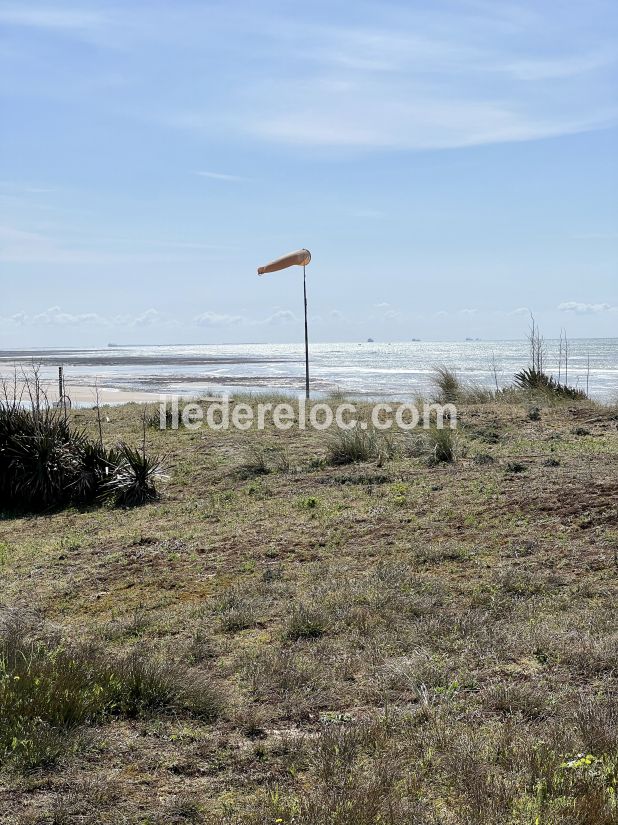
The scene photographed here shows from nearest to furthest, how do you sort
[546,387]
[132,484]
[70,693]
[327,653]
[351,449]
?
[70,693] < [327,653] < [132,484] < [351,449] < [546,387]

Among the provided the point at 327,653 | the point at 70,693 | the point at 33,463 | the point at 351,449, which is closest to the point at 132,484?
the point at 33,463

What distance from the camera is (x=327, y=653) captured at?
5.46m

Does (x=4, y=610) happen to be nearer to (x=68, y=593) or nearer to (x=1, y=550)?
(x=68, y=593)

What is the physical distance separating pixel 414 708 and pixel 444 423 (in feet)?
39.0

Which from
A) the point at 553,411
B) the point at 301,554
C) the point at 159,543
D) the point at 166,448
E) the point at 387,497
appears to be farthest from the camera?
the point at 553,411

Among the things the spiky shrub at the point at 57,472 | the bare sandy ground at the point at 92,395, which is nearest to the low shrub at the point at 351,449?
the spiky shrub at the point at 57,472

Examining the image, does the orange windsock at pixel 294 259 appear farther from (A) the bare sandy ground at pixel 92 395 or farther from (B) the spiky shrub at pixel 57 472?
(B) the spiky shrub at pixel 57 472

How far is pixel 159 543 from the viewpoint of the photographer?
9.13 meters

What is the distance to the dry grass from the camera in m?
3.55

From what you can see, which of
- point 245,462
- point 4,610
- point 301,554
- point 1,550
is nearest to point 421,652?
point 301,554

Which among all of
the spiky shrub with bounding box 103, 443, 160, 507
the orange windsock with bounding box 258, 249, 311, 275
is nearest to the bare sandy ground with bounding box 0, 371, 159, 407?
the orange windsock with bounding box 258, 249, 311, 275

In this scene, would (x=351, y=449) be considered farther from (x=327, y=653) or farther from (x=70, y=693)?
(x=70, y=693)

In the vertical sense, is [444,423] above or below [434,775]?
above

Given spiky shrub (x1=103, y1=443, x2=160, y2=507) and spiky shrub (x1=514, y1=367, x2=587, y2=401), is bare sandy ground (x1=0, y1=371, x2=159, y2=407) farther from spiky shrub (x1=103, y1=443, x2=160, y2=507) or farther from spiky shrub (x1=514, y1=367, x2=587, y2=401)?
spiky shrub (x1=103, y1=443, x2=160, y2=507)
